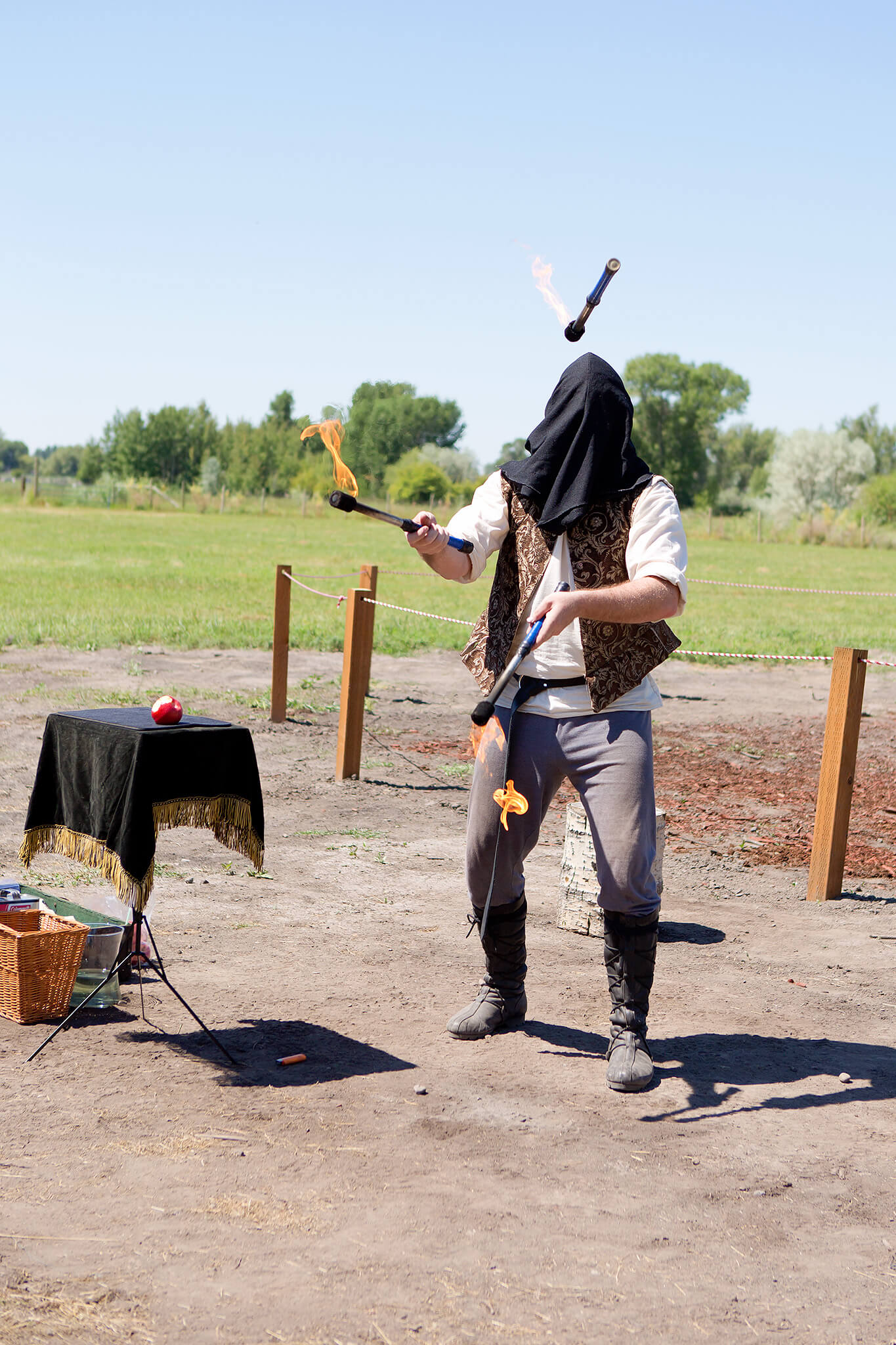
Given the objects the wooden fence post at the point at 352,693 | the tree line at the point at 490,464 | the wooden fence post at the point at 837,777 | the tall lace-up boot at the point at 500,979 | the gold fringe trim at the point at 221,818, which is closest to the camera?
the gold fringe trim at the point at 221,818

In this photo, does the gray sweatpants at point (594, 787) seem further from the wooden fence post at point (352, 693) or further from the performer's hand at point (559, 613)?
the wooden fence post at point (352, 693)

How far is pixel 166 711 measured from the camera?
4.36 meters

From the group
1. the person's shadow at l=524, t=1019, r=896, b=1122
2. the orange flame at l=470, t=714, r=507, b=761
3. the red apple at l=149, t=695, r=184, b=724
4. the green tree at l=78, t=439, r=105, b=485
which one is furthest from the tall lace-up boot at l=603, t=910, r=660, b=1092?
the green tree at l=78, t=439, r=105, b=485

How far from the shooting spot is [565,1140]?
3.77 metres

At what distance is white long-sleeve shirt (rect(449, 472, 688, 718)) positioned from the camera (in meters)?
3.97

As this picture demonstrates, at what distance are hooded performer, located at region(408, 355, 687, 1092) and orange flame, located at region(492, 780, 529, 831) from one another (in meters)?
0.05

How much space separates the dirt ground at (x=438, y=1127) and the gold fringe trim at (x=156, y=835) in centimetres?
57

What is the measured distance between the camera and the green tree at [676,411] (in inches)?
3907

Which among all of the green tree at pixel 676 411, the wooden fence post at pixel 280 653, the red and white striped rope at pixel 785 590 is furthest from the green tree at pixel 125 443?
the wooden fence post at pixel 280 653

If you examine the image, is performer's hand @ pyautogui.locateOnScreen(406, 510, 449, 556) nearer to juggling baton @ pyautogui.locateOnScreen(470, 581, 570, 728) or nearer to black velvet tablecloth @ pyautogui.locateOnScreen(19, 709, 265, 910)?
juggling baton @ pyautogui.locateOnScreen(470, 581, 570, 728)

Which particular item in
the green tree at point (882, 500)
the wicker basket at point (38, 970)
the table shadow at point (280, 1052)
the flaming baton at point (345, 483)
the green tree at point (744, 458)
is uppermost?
the green tree at point (744, 458)

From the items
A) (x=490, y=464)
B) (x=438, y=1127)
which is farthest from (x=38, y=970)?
(x=490, y=464)

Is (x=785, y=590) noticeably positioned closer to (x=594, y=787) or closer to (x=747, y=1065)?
(x=747, y=1065)

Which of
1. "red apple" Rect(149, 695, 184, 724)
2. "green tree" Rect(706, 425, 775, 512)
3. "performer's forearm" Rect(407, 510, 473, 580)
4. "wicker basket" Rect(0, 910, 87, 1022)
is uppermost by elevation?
"green tree" Rect(706, 425, 775, 512)
